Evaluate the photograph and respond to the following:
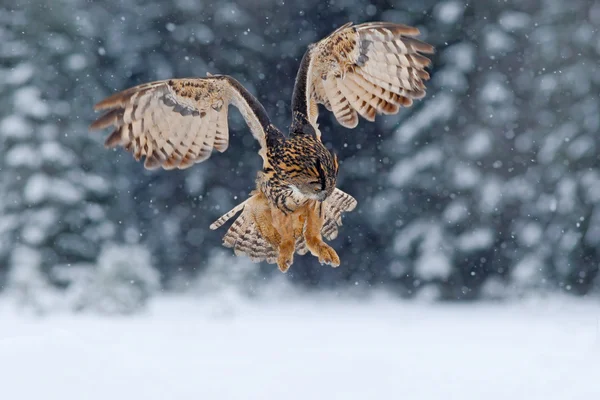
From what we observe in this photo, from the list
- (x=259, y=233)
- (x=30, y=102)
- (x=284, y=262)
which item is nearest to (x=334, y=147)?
(x=30, y=102)

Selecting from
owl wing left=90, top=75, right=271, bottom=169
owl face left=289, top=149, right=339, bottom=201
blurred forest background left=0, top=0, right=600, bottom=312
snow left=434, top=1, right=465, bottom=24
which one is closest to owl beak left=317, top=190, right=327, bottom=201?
owl face left=289, top=149, right=339, bottom=201

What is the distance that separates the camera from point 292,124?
9.59ft

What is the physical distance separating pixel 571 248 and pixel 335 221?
457 cm

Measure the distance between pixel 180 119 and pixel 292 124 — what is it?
0.39 meters

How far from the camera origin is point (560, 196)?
7.14 meters

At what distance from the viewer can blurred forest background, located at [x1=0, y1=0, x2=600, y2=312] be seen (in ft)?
22.1

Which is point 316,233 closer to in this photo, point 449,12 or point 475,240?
point 449,12

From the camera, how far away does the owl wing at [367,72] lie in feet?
9.97

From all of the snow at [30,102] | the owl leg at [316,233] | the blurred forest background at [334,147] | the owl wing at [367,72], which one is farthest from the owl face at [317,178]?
the snow at [30,102]

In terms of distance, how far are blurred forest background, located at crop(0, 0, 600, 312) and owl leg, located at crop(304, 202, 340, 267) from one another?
154 inches

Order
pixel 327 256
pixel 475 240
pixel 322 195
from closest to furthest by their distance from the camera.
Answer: pixel 322 195 < pixel 327 256 < pixel 475 240

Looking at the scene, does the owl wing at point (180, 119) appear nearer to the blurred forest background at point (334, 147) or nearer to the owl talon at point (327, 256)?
the owl talon at point (327, 256)

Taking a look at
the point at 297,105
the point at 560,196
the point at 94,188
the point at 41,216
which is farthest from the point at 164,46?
the point at 297,105

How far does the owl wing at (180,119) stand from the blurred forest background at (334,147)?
3.78 metres
